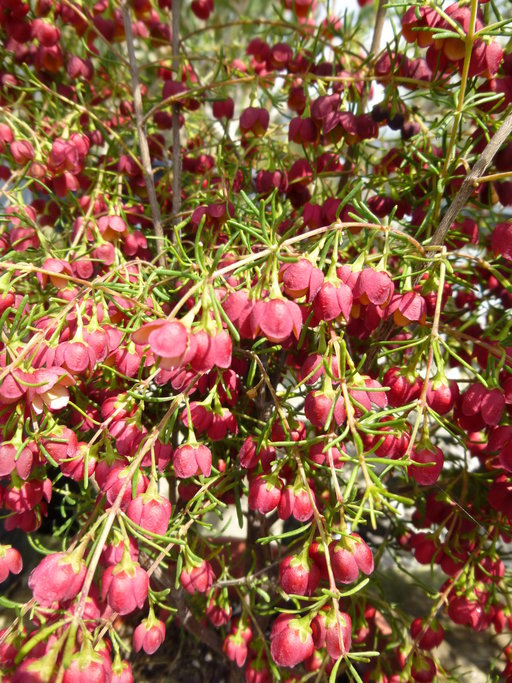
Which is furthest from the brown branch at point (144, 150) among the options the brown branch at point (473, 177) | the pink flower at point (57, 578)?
the pink flower at point (57, 578)

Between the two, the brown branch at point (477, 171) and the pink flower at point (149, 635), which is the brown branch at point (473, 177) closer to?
the brown branch at point (477, 171)

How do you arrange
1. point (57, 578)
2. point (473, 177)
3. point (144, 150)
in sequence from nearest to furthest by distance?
point (57, 578) → point (473, 177) → point (144, 150)

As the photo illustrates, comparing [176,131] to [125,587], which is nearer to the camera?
[125,587]

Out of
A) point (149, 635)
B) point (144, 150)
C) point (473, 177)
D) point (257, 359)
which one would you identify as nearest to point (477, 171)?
point (473, 177)

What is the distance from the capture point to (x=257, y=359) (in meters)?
0.70

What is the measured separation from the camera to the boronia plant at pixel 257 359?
546 millimetres

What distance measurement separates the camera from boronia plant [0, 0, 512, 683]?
546 millimetres

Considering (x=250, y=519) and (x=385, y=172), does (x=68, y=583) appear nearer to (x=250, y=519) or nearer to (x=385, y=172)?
(x=250, y=519)

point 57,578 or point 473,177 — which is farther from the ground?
point 473,177

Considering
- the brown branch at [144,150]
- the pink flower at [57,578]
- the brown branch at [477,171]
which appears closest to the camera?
the pink flower at [57,578]

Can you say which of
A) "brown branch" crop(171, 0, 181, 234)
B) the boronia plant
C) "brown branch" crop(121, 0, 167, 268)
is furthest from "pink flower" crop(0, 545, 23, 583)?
"brown branch" crop(171, 0, 181, 234)

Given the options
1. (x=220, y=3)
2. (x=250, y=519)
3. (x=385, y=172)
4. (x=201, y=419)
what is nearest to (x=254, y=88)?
(x=385, y=172)

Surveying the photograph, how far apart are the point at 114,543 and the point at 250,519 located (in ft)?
1.91

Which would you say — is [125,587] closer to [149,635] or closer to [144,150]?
[149,635]
